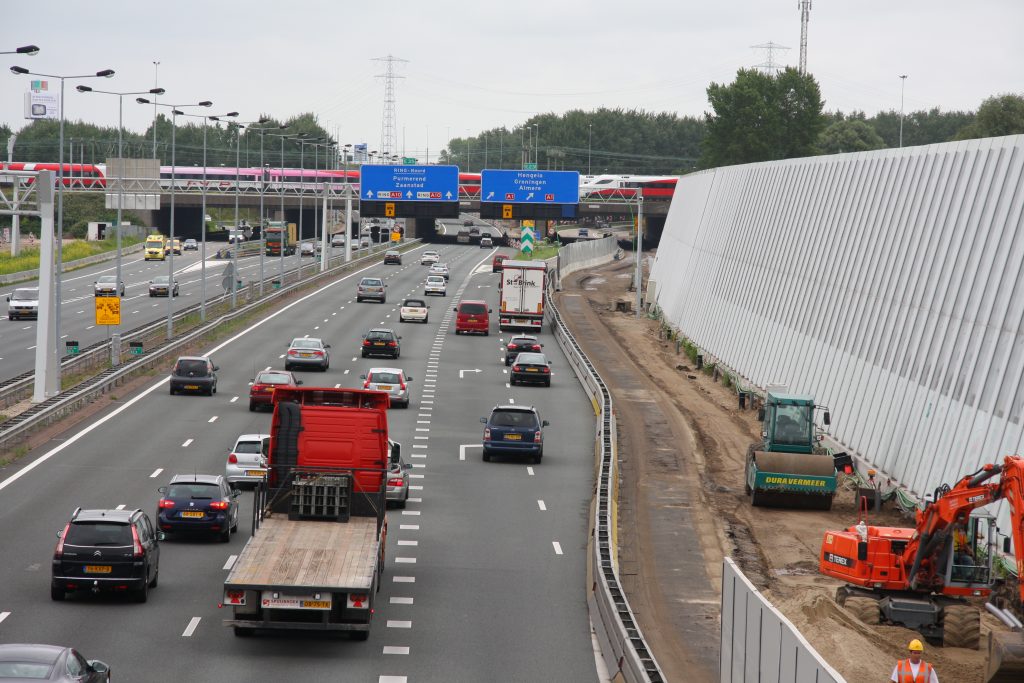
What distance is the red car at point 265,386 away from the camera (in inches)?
1843

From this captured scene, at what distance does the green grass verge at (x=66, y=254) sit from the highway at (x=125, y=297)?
2.71 metres

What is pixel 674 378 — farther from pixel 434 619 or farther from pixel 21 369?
pixel 434 619

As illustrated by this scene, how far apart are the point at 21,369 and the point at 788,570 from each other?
38.0 metres

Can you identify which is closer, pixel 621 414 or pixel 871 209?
pixel 871 209

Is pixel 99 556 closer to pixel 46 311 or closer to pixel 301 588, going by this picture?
pixel 301 588

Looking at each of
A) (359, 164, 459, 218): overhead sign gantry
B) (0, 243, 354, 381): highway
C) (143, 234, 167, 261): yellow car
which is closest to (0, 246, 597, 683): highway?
(0, 243, 354, 381): highway

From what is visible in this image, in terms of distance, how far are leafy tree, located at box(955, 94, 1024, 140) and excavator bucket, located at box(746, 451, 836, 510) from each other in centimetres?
10538

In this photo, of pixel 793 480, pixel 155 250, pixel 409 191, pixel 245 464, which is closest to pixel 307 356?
pixel 245 464

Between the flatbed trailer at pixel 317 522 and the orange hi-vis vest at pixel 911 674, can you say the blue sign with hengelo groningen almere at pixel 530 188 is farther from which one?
the orange hi-vis vest at pixel 911 674

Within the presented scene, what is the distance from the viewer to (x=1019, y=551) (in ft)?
64.2

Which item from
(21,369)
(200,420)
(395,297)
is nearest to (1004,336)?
(200,420)

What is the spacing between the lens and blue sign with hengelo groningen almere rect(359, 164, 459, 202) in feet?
295

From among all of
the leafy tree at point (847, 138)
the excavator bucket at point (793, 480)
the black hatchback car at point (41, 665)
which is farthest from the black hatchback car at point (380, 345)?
the leafy tree at point (847, 138)

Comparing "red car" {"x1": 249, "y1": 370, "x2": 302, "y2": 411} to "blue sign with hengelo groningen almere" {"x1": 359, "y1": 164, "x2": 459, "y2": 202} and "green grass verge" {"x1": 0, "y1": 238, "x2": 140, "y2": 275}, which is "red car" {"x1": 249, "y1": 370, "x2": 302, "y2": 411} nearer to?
"blue sign with hengelo groningen almere" {"x1": 359, "y1": 164, "x2": 459, "y2": 202}
